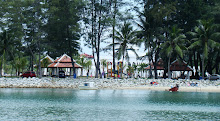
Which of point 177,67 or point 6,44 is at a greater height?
point 6,44

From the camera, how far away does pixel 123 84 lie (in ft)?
165

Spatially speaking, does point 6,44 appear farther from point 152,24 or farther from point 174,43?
point 174,43

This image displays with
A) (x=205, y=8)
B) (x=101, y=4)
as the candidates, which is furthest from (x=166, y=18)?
(x=101, y=4)

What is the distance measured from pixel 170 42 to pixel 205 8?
9.09 metres

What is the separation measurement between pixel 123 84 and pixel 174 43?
Answer: 11.1 meters

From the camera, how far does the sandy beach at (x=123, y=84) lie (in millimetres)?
47750

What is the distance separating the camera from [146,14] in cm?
5488

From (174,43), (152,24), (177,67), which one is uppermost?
(152,24)

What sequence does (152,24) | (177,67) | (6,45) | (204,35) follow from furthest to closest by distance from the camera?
1. (6,45)
2. (177,67)
3. (152,24)
4. (204,35)

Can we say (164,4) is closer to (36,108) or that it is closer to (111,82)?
(111,82)

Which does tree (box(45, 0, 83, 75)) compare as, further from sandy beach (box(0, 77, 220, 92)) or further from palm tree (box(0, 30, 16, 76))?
palm tree (box(0, 30, 16, 76))

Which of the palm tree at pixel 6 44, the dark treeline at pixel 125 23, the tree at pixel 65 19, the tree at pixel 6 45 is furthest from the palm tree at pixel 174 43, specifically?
the palm tree at pixel 6 44

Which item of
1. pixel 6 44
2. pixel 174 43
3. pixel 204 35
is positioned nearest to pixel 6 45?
pixel 6 44

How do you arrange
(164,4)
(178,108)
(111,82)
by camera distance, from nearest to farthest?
1. (178,108)
2. (111,82)
3. (164,4)
